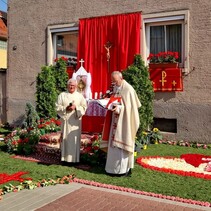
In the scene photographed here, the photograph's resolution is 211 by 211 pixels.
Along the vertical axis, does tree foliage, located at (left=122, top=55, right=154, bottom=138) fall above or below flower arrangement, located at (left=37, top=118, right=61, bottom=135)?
above

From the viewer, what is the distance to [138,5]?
37.5ft

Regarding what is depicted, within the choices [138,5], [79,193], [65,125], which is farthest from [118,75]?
[138,5]

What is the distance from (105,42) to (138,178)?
6.52 m

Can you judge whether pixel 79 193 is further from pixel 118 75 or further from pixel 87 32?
pixel 87 32

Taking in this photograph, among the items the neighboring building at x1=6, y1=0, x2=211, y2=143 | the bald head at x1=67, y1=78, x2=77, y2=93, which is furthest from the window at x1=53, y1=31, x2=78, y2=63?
the bald head at x1=67, y1=78, x2=77, y2=93

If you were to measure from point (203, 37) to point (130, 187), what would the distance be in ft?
19.7

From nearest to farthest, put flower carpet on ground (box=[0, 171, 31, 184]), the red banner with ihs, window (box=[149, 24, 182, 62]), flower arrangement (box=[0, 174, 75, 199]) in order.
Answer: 1. flower arrangement (box=[0, 174, 75, 199])
2. flower carpet on ground (box=[0, 171, 31, 184])
3. the red banner with ihs
4. window (box=[149, 24, 182, 62])

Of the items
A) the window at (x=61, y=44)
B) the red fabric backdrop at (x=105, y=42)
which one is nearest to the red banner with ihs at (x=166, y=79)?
the red fabric backdrop at (x=105, y=42)

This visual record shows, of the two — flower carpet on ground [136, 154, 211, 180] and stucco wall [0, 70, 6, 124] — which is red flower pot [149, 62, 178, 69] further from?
stucco wall [0, 70, 6, 124]

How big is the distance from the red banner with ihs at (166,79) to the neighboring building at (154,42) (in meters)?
0.19

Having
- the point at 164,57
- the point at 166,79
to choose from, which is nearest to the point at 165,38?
the point at 164,57

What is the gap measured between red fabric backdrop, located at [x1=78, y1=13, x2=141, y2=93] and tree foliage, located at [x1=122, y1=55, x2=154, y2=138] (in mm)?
1103

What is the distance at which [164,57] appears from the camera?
1092 cm

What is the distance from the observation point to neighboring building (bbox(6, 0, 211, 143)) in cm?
1038
